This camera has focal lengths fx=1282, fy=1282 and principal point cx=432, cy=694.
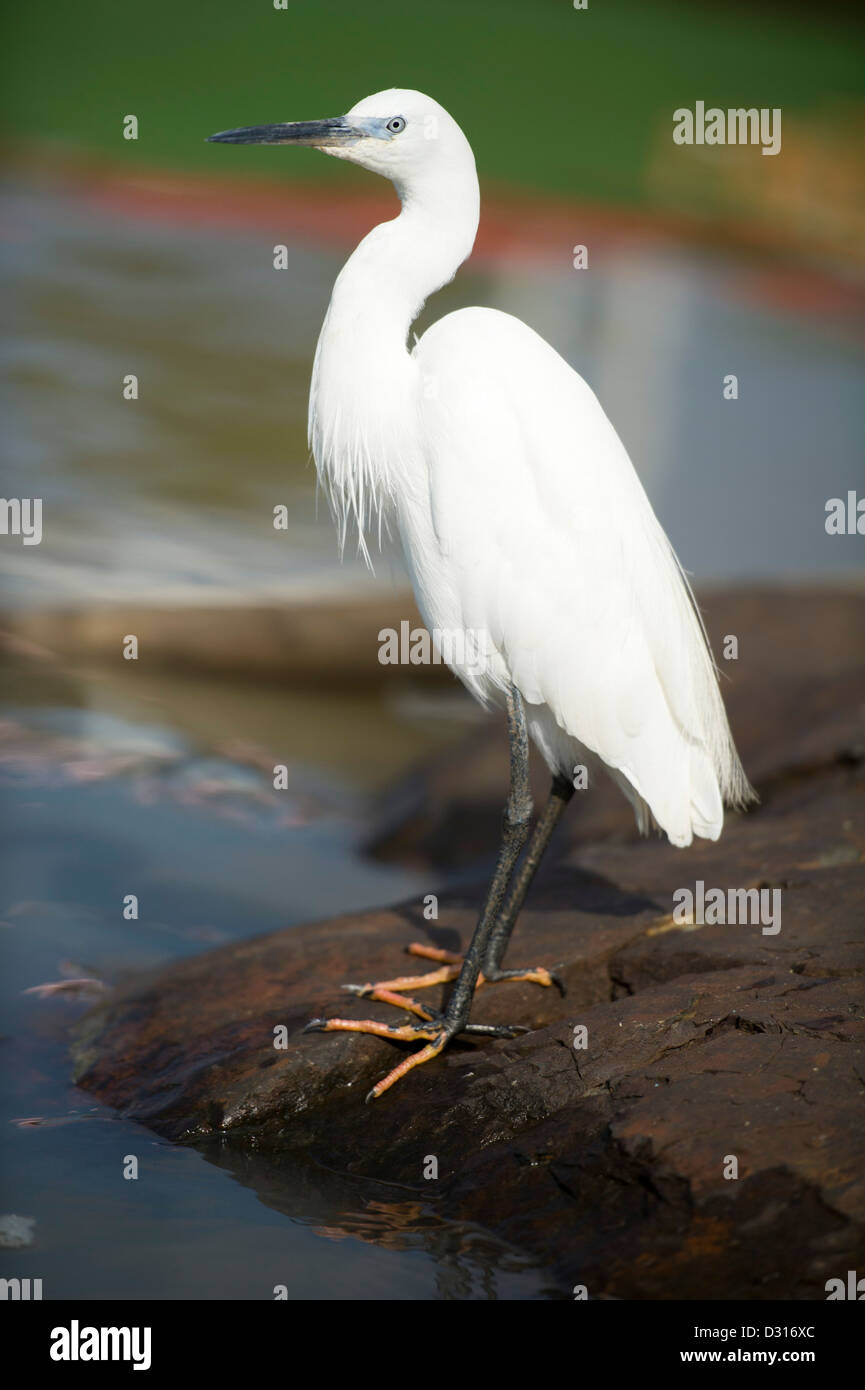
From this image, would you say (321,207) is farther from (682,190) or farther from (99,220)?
(682,190)

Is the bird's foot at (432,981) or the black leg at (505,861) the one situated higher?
the black leg at (505,861)

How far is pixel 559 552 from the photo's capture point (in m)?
2.85

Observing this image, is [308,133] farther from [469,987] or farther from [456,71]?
[456,71]

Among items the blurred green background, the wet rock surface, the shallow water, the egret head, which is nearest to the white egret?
the egret head

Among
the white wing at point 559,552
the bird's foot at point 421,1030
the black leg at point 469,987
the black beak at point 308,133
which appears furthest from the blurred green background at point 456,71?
the bird's foot at point 421,1030

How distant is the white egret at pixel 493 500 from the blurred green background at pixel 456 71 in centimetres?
742

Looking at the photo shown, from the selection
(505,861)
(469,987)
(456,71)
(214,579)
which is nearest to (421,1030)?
(469,987)

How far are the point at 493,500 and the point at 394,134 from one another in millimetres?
851

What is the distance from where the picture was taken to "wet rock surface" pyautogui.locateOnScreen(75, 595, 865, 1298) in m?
2.13

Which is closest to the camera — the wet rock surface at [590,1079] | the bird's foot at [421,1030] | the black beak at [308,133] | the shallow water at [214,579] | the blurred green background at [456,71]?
the wet rock surface at [590,1079]

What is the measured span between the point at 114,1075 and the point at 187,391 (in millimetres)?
7354

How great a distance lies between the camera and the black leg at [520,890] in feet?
9.89

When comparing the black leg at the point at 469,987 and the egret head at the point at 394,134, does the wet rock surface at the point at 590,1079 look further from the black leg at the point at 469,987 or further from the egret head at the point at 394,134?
the egret head at the point at 394,134

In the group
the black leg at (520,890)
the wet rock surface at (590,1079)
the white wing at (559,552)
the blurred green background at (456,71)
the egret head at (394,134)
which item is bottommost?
the wet rock surface at (590,1079)
